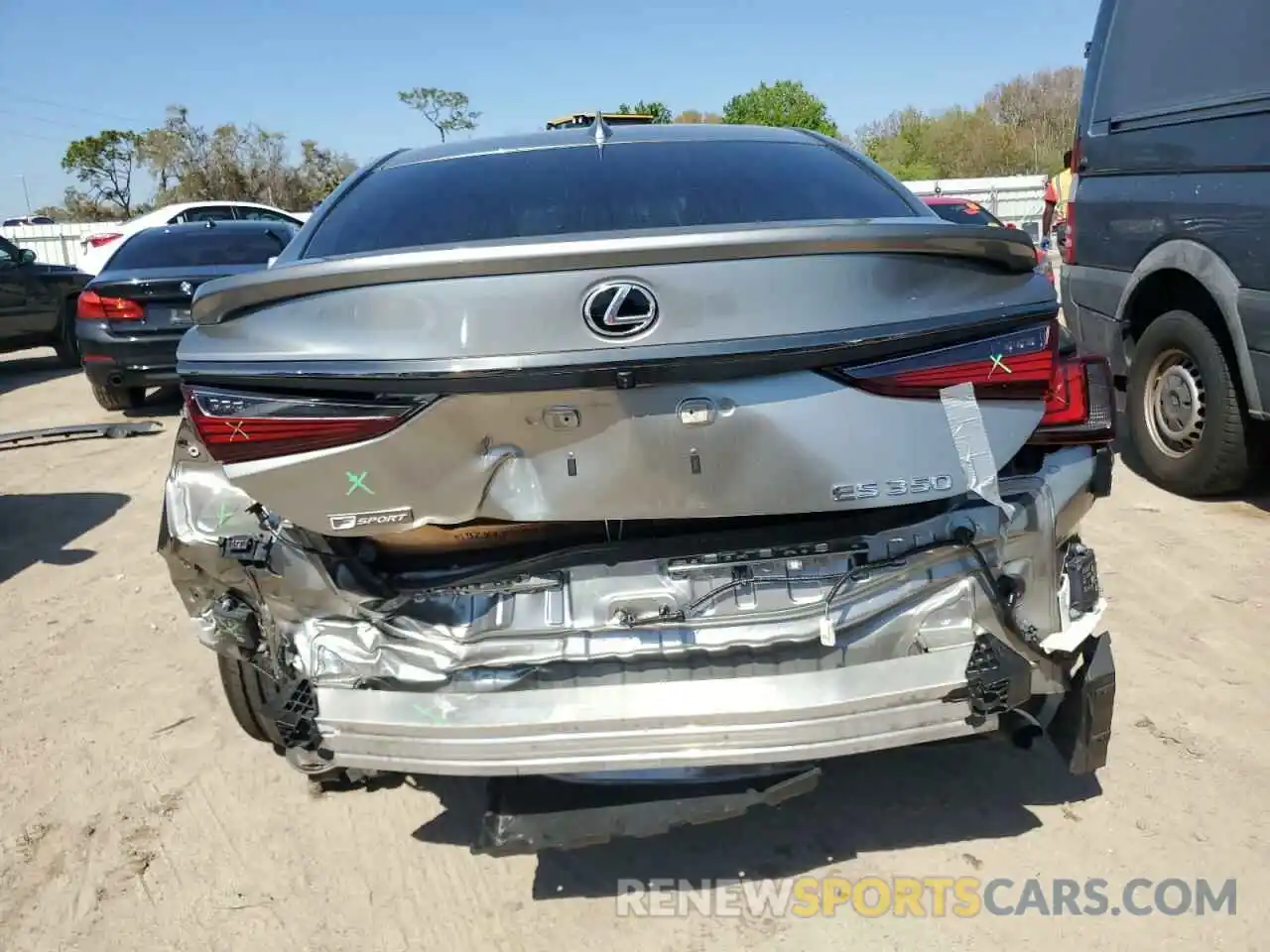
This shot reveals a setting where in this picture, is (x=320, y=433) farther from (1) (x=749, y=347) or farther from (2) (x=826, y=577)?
(2) (x=826, y=577)

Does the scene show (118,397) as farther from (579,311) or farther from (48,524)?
(579,311)

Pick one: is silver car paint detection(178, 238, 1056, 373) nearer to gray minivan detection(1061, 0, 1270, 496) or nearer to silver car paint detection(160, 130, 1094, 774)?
silver car paint detection(160, 130, 1094, 774)

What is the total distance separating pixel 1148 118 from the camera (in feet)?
15.1

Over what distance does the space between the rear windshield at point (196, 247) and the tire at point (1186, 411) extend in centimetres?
624

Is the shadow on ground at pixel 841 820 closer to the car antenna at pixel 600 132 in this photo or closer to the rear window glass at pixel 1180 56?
the car antenna at pixel 600 132

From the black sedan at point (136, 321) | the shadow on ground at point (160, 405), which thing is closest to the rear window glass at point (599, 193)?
the black sedan at point (136, 321)

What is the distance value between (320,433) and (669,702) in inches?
32.4

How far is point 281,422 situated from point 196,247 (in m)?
7.05

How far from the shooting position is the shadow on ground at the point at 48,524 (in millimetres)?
4785

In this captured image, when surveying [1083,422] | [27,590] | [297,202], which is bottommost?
[27,590]

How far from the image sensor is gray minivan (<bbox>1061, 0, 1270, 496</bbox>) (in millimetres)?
4012

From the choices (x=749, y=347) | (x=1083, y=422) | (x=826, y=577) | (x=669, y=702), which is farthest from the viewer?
(x=1083, y=422)

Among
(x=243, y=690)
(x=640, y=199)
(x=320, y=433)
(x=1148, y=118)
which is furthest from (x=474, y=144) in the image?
(x=1148, y=118)

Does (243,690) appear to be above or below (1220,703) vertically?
above
